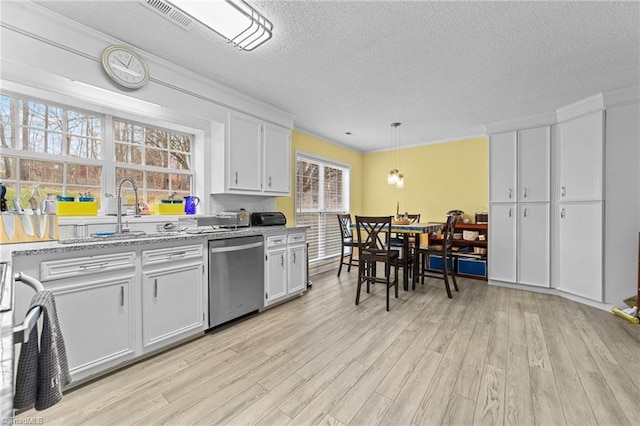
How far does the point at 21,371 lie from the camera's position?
0.73 m

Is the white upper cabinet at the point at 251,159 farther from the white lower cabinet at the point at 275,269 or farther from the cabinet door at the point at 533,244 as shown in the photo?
the cabinet door at the point at 533,244

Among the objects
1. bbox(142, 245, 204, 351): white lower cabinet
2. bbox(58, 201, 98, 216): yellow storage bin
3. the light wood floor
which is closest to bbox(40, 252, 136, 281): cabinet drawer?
bbox(142, 245, 204, 351): white lower cabinet

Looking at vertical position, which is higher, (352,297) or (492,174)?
(492,174)

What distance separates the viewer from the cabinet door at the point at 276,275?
3043mm

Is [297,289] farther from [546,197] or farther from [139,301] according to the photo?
[546,197]

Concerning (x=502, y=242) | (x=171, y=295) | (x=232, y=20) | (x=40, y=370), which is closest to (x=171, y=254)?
(x=171, y=295)

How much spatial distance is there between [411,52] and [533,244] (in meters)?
3.27

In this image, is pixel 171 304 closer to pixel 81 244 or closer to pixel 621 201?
pixel 81 244

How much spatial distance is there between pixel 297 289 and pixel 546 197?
143 inches

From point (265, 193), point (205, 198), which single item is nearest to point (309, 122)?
point (265, 193)

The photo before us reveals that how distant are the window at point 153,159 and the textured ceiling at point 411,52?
785 mm

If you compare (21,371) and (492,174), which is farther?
(492,174)

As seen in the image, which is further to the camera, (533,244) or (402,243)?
(402,243)

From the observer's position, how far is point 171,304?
7.20 ft
